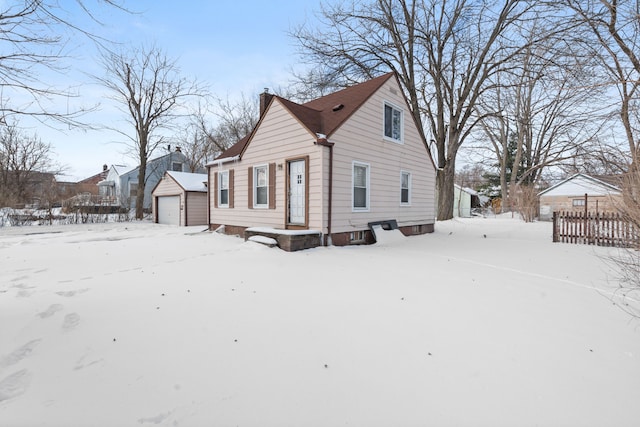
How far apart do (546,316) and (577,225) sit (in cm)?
878

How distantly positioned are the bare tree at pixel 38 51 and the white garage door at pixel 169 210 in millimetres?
13088

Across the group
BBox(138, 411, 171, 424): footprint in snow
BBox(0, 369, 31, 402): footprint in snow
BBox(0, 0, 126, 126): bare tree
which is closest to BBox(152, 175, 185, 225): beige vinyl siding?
BBox(0, 0, 126, 126): bare tree

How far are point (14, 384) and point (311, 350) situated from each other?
2.23 metres

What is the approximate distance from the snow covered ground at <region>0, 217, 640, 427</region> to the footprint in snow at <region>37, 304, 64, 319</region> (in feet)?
0.12

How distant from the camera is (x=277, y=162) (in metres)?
9.53

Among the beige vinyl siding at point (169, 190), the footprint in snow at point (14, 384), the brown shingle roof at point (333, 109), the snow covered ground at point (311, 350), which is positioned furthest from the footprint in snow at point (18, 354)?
the beige vinyl siding at point (169, 190)

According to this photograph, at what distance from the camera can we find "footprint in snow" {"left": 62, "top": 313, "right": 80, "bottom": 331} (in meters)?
3.03

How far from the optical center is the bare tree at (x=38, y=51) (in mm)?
3973

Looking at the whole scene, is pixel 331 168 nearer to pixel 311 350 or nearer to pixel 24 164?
pixel 311 350

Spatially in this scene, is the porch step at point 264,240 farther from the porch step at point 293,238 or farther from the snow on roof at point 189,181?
the snow on roof at point 189,181

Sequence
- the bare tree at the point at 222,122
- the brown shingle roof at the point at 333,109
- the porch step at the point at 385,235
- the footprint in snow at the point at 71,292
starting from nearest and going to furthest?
the footprint in snow at the point at 71,292, the brown shingle roof at the point at 333,109, the porch step at the point at 385,235, the bare tree at the point at 222,122

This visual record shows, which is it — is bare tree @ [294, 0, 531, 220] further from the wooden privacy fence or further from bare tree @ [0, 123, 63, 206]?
bare tree @ [0, 123, 63, 206]

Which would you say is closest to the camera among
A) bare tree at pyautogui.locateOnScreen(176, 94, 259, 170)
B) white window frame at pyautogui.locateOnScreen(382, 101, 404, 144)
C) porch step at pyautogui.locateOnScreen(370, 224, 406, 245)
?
porch step at pyautogui.locateOnScreen(370, 224, 406, 245)

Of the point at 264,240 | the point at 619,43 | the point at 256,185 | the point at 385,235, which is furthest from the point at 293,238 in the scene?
the point at 619,43
